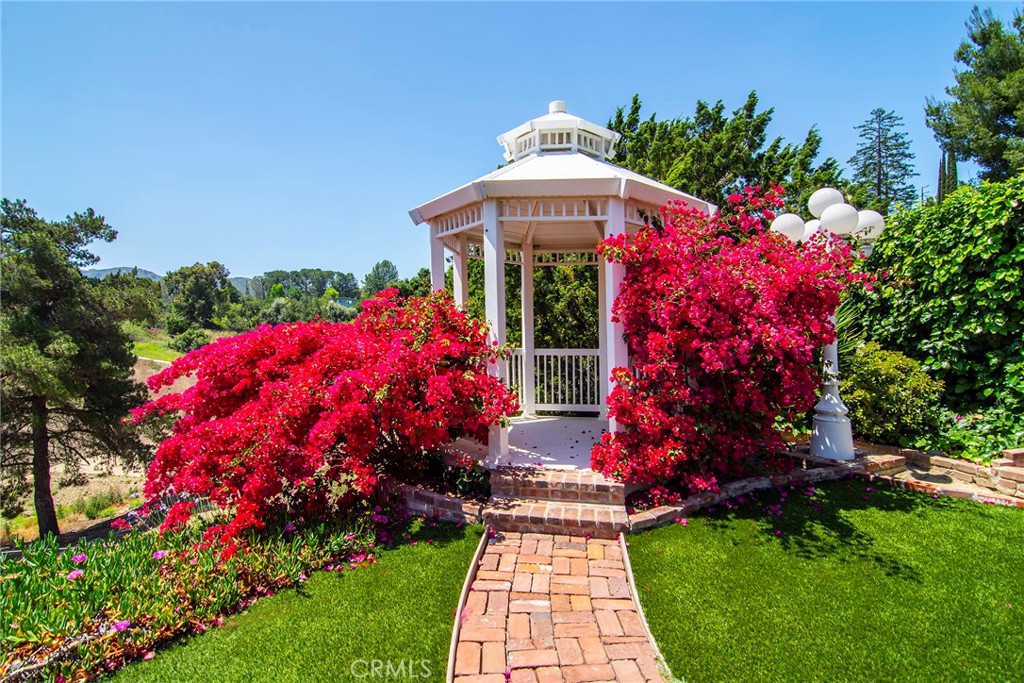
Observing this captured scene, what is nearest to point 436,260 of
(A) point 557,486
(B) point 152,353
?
(A) point 557,486

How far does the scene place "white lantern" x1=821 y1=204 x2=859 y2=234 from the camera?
5.25 metres

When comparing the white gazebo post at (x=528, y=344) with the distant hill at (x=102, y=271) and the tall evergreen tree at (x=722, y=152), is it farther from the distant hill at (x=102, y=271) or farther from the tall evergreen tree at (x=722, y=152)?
A: the distant hill at (x=102, y=271)

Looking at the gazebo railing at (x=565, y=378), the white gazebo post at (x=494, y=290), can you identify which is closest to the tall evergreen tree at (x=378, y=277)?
the gazebo railing at (x=565, y=378)

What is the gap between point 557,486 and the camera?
4.77 meters

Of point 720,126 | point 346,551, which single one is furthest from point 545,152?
point 720,126

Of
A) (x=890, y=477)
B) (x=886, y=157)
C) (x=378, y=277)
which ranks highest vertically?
(x=886, y=157)

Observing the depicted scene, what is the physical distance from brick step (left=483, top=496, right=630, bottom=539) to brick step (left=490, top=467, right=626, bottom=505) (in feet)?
0.30

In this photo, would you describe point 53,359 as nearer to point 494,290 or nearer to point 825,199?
point 494,290

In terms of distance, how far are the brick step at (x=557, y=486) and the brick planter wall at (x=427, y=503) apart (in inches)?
14.2

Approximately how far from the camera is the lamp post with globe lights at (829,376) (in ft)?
18.0

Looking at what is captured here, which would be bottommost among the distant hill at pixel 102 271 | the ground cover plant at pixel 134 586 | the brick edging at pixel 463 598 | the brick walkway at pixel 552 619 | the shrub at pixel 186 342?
the brick walkway at pixel 552 619

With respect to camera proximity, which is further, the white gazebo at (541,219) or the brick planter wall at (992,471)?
the white gazebo at (541,219)

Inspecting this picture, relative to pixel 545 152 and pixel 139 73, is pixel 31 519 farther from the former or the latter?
pixel 545 152

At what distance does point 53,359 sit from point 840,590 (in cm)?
1518
